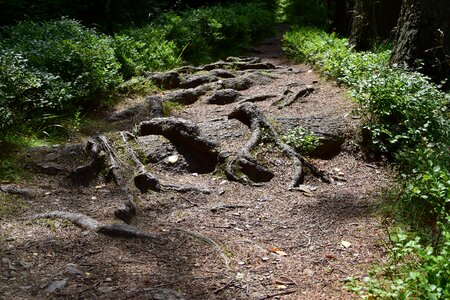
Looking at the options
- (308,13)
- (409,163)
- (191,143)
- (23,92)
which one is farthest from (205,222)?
(308,13)

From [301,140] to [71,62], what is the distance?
426cm

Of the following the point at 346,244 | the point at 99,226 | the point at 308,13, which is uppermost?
the point at 99,226

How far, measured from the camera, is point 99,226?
434cm

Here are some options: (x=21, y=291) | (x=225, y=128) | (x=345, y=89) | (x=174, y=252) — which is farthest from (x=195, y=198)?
(x=345, y=89)

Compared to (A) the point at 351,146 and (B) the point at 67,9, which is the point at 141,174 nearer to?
(A) the point at 351,146

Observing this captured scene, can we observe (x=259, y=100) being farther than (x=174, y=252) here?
Yes

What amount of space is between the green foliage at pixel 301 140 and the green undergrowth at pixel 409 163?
75 centimetres

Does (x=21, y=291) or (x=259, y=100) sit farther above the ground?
(x=21, y=291)

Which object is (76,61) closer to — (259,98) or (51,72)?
(51,72)

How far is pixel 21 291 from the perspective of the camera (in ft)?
11.3

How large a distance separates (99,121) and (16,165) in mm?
2624

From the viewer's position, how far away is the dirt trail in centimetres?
376

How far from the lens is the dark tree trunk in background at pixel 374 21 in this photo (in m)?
10.4

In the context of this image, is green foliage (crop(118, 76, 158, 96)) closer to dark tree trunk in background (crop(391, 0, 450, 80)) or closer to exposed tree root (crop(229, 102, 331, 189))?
exposed tree root (crop(229, 102, 331, 189))
